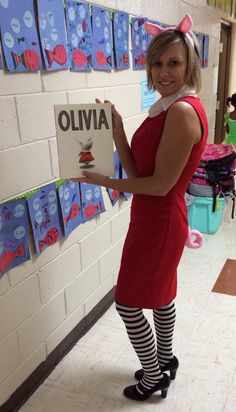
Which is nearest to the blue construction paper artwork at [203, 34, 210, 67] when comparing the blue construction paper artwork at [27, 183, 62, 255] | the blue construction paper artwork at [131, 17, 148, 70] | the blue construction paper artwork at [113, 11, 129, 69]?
the blue construction paper artwork at [131, 17, 148, 70]

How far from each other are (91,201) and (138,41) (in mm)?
984

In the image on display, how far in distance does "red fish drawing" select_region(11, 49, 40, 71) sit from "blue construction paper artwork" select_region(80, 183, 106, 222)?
0.60 metres

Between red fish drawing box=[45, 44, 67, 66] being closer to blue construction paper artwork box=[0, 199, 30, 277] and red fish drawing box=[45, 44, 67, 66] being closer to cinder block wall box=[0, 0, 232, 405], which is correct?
cinder block wall box=[0, 0, 232, 405]

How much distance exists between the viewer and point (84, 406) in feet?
5.05

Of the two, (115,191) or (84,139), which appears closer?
(84,139)

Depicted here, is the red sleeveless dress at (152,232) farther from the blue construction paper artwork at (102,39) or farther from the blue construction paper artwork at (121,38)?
the blue construction paper artwork at (121,38)

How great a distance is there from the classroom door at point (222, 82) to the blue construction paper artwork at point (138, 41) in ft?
11.7

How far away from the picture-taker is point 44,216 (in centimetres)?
154

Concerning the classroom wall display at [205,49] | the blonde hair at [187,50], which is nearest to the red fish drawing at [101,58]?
the blonde hair at [187,50]

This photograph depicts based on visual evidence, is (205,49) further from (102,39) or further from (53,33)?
(53,33)

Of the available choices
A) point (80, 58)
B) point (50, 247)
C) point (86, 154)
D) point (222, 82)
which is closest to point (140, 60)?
point (80, 58)

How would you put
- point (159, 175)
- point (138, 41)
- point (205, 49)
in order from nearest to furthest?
point (159, 175)
point (138, 41)
point (205, 49)

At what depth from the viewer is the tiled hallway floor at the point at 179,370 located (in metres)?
1.55

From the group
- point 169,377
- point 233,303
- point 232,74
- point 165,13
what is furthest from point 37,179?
point 232,74
